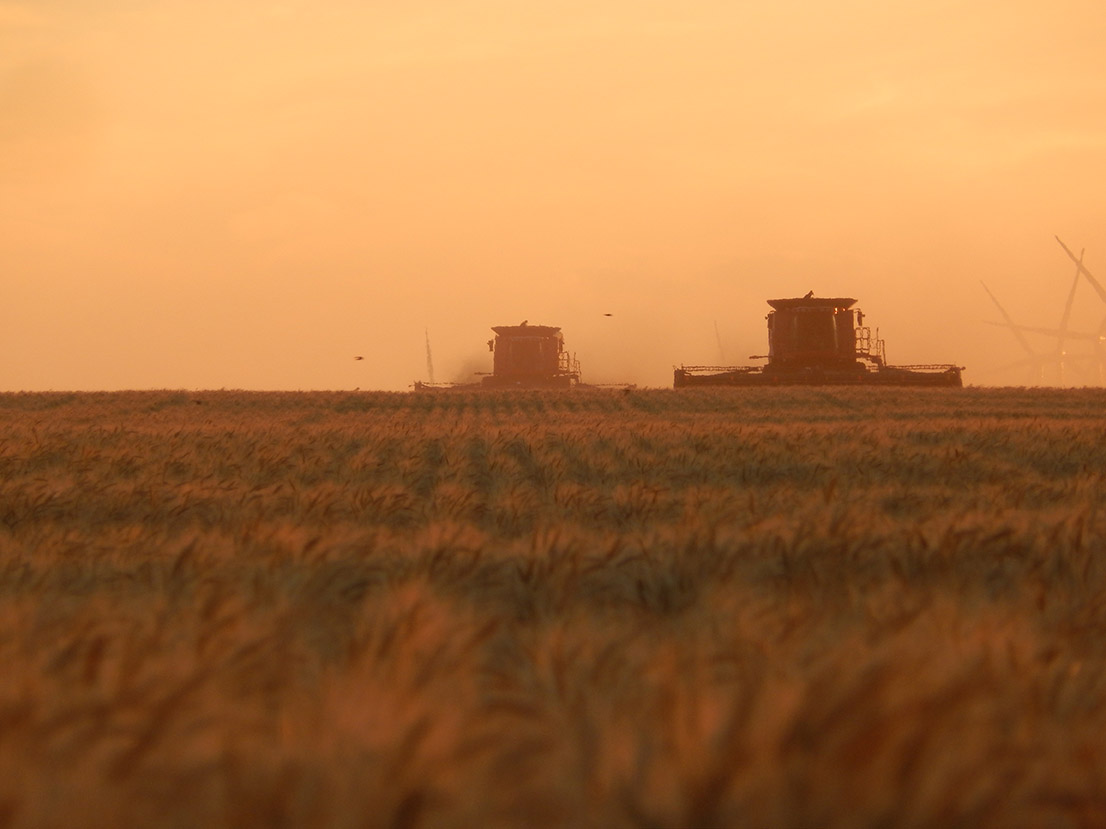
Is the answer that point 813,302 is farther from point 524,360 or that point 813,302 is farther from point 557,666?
point 557,666

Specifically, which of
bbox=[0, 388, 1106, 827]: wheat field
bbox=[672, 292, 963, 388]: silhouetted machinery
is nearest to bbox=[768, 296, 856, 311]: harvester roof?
bbox=[672, 292, 963, 388]: silhouetted machinery

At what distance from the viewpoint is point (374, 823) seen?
139 centimetres

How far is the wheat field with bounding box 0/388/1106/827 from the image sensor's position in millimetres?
1488

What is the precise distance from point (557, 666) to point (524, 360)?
52.9 m

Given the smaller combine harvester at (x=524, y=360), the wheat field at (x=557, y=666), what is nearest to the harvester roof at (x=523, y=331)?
the smaller combine harvester at (x=524, y=360)

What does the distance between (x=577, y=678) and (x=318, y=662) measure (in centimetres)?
70

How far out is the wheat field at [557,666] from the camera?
149cm

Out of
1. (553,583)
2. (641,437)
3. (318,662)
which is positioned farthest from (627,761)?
(641,437)

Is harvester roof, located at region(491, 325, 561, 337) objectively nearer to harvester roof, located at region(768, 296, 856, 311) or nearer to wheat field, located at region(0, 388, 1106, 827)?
harvester roof, located at region(768, 296, 856, 311)

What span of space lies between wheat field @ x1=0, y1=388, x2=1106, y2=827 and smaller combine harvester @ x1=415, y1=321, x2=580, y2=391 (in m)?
48.3

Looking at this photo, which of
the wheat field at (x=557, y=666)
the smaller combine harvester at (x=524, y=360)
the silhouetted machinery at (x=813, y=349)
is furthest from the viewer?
the smaller combine harvester at (x=524, y=360)

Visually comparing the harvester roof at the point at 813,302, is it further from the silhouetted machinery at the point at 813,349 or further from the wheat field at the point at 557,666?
the wheat field at the point at 557,666

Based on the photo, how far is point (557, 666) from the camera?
2086 millimetres

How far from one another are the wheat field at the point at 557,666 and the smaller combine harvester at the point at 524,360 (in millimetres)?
48291
